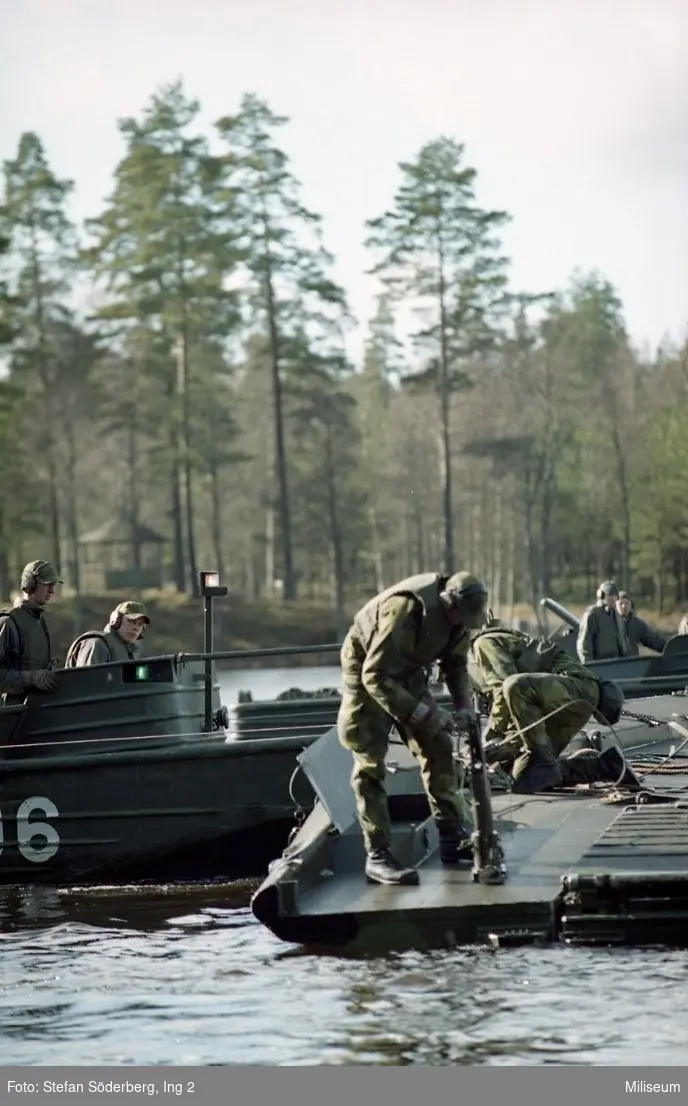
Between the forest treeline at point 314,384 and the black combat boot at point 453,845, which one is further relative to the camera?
the forest treeline at point 314,384

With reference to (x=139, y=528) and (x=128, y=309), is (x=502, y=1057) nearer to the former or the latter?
(x=128, y=309)

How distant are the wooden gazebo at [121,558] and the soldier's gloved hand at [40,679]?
141ft

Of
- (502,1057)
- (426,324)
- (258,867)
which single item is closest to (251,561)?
(426,324)

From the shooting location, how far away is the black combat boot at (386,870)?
360 inches

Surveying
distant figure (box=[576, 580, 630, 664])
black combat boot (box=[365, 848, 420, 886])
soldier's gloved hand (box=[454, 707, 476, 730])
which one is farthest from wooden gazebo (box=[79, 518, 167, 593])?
soldier's gloved hand (box=[454, 707, 476, 730])

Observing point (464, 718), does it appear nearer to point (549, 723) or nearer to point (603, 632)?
point (549, 723)

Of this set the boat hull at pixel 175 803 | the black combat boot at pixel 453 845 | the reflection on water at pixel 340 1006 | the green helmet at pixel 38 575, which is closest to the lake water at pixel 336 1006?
the reflection on water at pixel 340 1006

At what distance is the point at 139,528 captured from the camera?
197ft

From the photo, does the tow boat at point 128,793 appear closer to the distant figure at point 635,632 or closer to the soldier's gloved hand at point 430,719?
the soldier's gloved hand at point 430,719

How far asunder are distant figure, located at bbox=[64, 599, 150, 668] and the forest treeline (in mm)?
35949

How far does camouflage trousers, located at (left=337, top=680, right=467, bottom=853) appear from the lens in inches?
367

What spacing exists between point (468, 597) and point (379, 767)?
0.96 metres

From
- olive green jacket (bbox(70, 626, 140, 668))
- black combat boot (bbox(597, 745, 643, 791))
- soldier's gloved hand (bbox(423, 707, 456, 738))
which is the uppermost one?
olive green jacket (bbox(70, 626, 140, 668))

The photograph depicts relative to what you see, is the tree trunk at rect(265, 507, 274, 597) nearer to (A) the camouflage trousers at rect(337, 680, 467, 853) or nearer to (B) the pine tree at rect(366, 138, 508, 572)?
(B) the pine tree at rect(366, 138, 508, 572)
